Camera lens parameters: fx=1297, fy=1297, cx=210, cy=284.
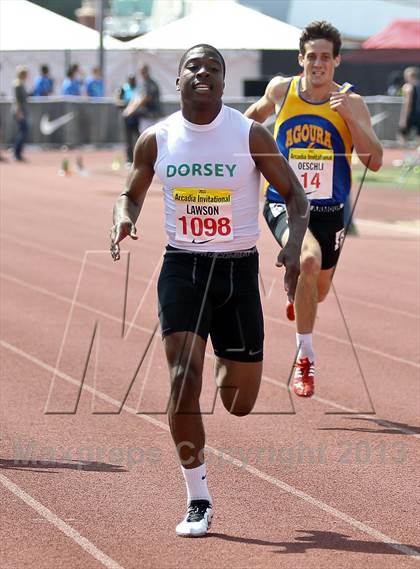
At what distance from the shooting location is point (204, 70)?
17.5 feet

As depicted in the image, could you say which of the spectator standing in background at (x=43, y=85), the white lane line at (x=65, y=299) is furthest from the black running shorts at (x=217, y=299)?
the spectator standing in background at (x=43, y=85)

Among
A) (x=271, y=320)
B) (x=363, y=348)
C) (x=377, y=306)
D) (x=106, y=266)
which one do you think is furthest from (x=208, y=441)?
(x=106, y=266)

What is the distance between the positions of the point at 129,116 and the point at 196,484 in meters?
21.2

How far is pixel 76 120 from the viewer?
31.2 meters

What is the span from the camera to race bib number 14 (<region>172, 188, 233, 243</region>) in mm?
5426

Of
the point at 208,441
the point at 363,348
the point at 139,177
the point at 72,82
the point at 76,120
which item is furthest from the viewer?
the point at 76,120

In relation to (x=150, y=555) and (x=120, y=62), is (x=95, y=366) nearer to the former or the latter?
(x=150, y=555)

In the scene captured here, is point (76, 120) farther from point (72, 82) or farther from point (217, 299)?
point (217, 299)

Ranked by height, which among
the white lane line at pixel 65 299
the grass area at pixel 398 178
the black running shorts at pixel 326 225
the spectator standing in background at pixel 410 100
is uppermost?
the black running shorts at pixel 326 225

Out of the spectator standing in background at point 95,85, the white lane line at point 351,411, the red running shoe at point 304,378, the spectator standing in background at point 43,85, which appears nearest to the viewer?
the white lane line at point 351,411

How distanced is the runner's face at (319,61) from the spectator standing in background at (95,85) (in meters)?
22.2

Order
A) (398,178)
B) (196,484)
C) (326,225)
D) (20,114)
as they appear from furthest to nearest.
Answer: (20,114)
(398,178)
(326,225)
(196,484)

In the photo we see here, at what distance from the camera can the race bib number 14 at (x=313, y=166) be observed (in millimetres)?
7754

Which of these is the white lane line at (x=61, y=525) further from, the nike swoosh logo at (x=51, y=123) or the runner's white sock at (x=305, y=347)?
the nike swoosh logo at (x=51, y=123)
